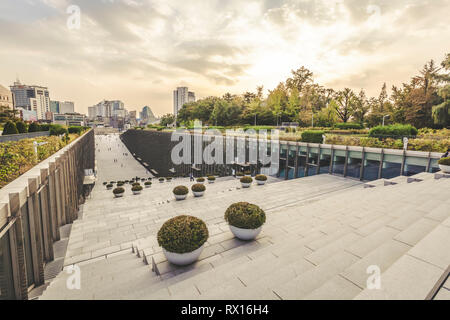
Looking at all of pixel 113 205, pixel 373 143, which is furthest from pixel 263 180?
pixel 113 205

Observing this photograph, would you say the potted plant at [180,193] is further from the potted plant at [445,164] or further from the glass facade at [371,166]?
the potted plant at [445,164]

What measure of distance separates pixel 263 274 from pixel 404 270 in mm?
2196

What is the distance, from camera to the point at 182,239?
466 cm

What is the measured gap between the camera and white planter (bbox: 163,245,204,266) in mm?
4749

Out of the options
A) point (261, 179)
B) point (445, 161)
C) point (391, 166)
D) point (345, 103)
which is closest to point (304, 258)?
point (445, 161)

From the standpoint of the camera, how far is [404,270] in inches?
116

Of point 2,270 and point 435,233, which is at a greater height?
point 435,233

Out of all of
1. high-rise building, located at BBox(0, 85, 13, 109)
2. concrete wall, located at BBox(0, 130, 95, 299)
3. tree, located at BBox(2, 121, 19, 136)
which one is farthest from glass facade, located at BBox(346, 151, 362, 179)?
high-rise building, located at BBox(0, 85, 13, 109)

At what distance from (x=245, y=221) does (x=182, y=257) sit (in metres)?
1.93

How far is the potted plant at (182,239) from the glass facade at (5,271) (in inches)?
126

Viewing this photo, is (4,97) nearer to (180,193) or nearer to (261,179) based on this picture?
(180,193)

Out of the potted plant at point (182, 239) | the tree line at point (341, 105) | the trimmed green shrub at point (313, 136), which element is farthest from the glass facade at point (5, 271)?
the tree line at point (341, 105)

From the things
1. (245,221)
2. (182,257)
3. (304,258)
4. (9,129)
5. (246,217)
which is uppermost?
(9,129)
